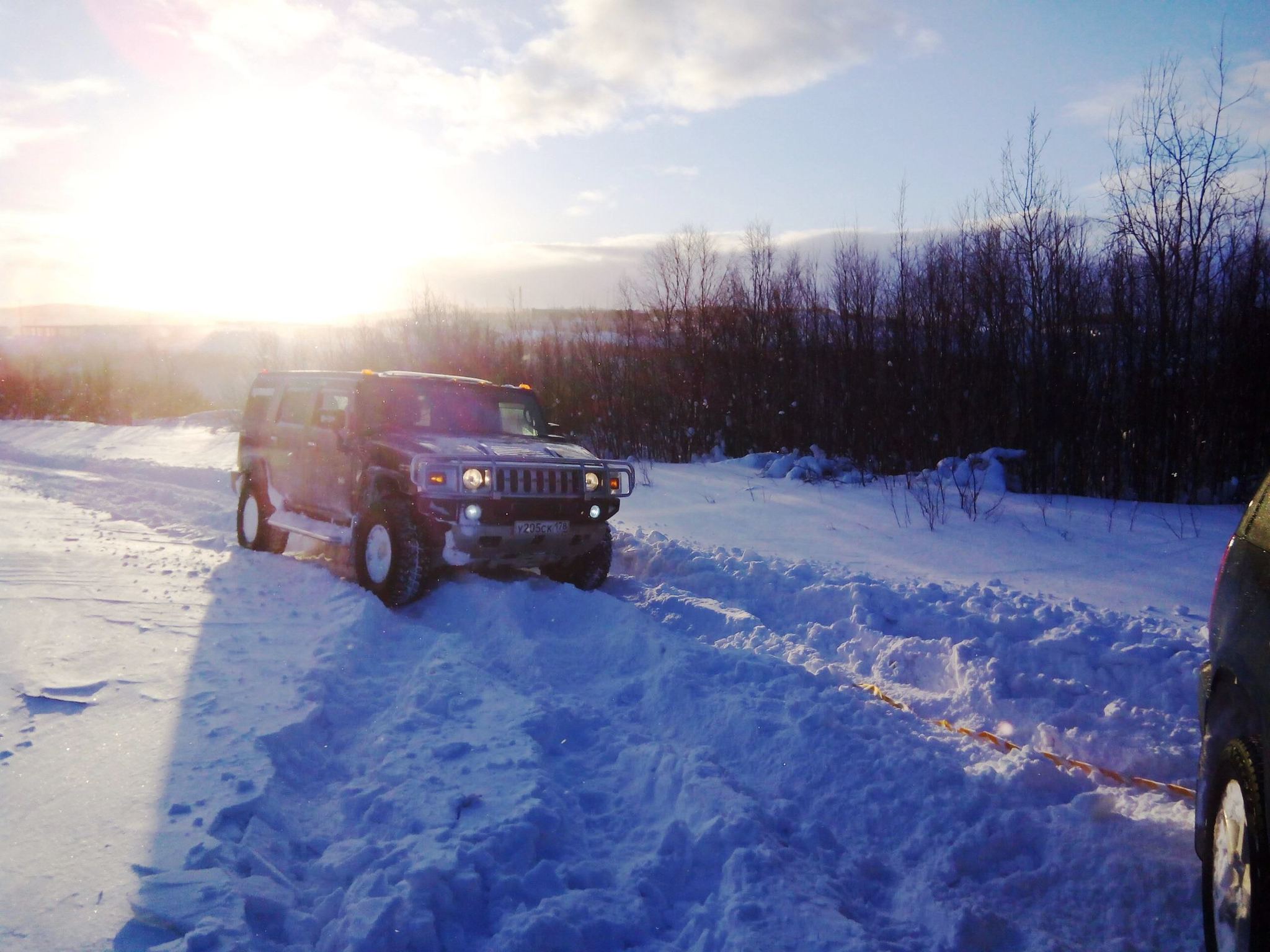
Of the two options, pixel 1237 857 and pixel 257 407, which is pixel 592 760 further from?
pixel 257 407

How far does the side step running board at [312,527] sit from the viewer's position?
761 centimetres

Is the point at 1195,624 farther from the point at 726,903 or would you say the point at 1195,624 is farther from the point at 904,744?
the point at 726,903

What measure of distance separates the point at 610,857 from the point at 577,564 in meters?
4.32

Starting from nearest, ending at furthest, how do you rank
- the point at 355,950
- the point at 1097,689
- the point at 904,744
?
the point at 355,950 < the point at 904,744 < the point at 1097,689

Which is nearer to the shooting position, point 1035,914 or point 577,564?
point 1035,914

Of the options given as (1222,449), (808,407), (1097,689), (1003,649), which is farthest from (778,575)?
(808,407)

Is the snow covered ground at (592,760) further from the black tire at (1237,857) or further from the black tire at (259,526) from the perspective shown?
the black tire at (259,526)

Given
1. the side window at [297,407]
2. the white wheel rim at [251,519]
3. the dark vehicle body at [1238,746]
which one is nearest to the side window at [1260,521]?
the dark vehicle body at [1238,746]

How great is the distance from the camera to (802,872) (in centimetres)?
323

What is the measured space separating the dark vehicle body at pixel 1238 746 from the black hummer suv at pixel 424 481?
490 cm

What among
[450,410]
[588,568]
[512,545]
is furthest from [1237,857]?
[450,410]

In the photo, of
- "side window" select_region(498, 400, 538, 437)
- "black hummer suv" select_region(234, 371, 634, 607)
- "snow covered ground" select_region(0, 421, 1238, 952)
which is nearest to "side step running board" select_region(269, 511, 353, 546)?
"black hummer suv" select_region(234, 371, 634, 607)

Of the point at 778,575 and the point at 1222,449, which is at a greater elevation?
the point at 1222,449

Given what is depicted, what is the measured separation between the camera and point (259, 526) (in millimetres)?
9078
